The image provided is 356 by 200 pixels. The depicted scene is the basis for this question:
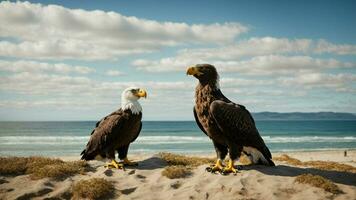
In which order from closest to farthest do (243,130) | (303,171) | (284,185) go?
1. (284,185)
2. (243,130)
3. (303,171)

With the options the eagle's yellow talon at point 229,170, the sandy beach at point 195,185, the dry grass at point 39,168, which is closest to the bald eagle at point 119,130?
the dry grass at point 39,168

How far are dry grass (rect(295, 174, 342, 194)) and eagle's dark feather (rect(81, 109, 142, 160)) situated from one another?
4.43m

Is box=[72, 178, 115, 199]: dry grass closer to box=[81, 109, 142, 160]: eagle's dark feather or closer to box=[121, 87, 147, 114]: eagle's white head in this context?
box=[81, 109, 142, 160]: eagle's dark feather

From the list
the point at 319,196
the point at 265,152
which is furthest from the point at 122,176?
the point at 319,196

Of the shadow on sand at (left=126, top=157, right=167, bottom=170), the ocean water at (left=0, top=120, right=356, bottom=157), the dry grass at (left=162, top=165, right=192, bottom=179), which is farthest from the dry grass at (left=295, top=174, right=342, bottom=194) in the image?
the ocean water at (left=0, top=120, right=356, bottom=157)

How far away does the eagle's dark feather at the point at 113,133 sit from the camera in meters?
8.96

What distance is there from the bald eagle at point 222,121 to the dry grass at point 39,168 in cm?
346

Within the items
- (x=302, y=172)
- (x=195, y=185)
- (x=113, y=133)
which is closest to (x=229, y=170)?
(x=195, y=185)

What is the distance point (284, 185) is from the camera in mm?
7480

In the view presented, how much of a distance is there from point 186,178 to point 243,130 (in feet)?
5.99

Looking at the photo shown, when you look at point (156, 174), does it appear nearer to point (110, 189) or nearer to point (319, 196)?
point (110, 189)

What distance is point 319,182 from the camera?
7.46m

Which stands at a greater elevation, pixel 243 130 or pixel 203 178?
pixel 243 130

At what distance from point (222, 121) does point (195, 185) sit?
1.62m
